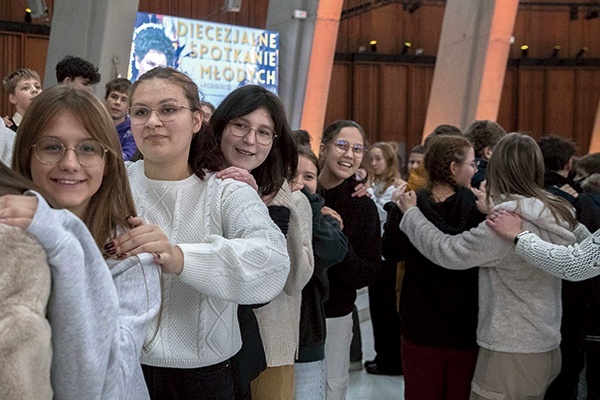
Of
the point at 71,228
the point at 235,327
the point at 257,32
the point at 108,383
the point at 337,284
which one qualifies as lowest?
the point at 337,284

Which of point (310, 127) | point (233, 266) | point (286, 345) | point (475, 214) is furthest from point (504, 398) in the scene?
point (310, 127)

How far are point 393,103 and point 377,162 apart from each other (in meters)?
8.85

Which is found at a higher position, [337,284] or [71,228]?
[71,228]

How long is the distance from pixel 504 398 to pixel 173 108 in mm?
1895

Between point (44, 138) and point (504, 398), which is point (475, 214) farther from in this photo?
A: point (44, 138)

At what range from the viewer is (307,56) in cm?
820

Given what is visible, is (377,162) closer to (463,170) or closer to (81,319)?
(463,170)

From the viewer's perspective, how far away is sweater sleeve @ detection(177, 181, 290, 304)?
4.86 feet

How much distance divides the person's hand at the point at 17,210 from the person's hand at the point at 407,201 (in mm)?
2479

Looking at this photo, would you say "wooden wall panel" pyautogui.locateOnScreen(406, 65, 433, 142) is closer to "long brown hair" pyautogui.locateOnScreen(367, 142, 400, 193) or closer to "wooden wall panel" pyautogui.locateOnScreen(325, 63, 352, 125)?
"wooden wall panel" pyautogui.locateOnScreen(325, 63, 352, 125)

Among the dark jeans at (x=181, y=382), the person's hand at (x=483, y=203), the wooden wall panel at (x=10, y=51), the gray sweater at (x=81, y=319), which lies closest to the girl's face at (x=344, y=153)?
the person's hand at (x=483, y=203)

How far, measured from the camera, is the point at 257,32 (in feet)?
27.3

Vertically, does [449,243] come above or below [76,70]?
below

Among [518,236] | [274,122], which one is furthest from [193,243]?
[518,236]
